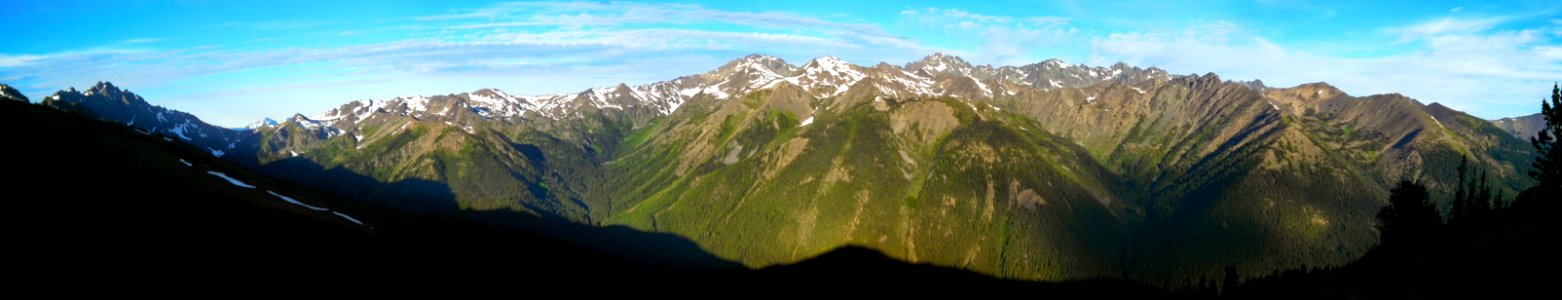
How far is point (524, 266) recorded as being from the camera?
456 feet

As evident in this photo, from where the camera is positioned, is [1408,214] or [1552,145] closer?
[1552,145]

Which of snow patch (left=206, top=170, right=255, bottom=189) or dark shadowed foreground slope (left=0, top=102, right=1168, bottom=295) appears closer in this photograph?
dark shadowed foreground slope (left=0, top=102, right=1168, bottom=295)

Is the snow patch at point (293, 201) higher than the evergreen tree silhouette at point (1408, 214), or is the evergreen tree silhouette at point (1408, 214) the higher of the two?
the evergreen tree silhouette at point (1408, 214)

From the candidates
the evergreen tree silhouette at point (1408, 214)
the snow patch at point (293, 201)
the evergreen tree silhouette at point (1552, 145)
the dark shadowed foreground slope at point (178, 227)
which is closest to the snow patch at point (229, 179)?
the dark shadowed foreground slope at point (178, 227)

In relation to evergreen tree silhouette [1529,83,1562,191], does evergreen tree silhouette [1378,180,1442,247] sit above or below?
below

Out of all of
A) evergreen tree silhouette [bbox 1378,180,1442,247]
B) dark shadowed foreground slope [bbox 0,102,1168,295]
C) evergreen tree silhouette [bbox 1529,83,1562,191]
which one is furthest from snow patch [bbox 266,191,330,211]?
evergreen tree silhouette [bbox 1378,180,1442,247]

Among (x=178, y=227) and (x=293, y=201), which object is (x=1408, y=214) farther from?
(x=293, y=201)

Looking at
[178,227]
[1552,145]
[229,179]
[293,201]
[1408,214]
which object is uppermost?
[1552,145]

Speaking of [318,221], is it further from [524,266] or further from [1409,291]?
[1409,291]

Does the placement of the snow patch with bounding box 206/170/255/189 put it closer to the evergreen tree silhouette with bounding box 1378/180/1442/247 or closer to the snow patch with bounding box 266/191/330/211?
the snow patch with bounding box 266/191/330/211

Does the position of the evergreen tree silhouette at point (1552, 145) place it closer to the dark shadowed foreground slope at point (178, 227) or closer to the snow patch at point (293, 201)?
the dark shadowed foreground slope at point (178, 227)

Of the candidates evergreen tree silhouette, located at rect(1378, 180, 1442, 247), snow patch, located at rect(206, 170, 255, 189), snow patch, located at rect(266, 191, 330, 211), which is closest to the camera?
evergreen tree silhouette, located at rect(1378, 180, 1442, 247)

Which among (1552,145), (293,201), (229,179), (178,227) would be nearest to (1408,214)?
(1552,145)

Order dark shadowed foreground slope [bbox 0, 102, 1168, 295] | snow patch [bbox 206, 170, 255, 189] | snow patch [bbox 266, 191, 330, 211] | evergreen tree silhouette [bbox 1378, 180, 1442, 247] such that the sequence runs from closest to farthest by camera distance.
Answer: dark shadowed foreground slope [bbox 0, 102, 1168, 295] < evergreen tree silhouette [bbox 1378, 180, 1442, 247] < snow patch [bbox 266, 191, 330, 211] < snow patch [bbox 206, 170, 255, 189]
